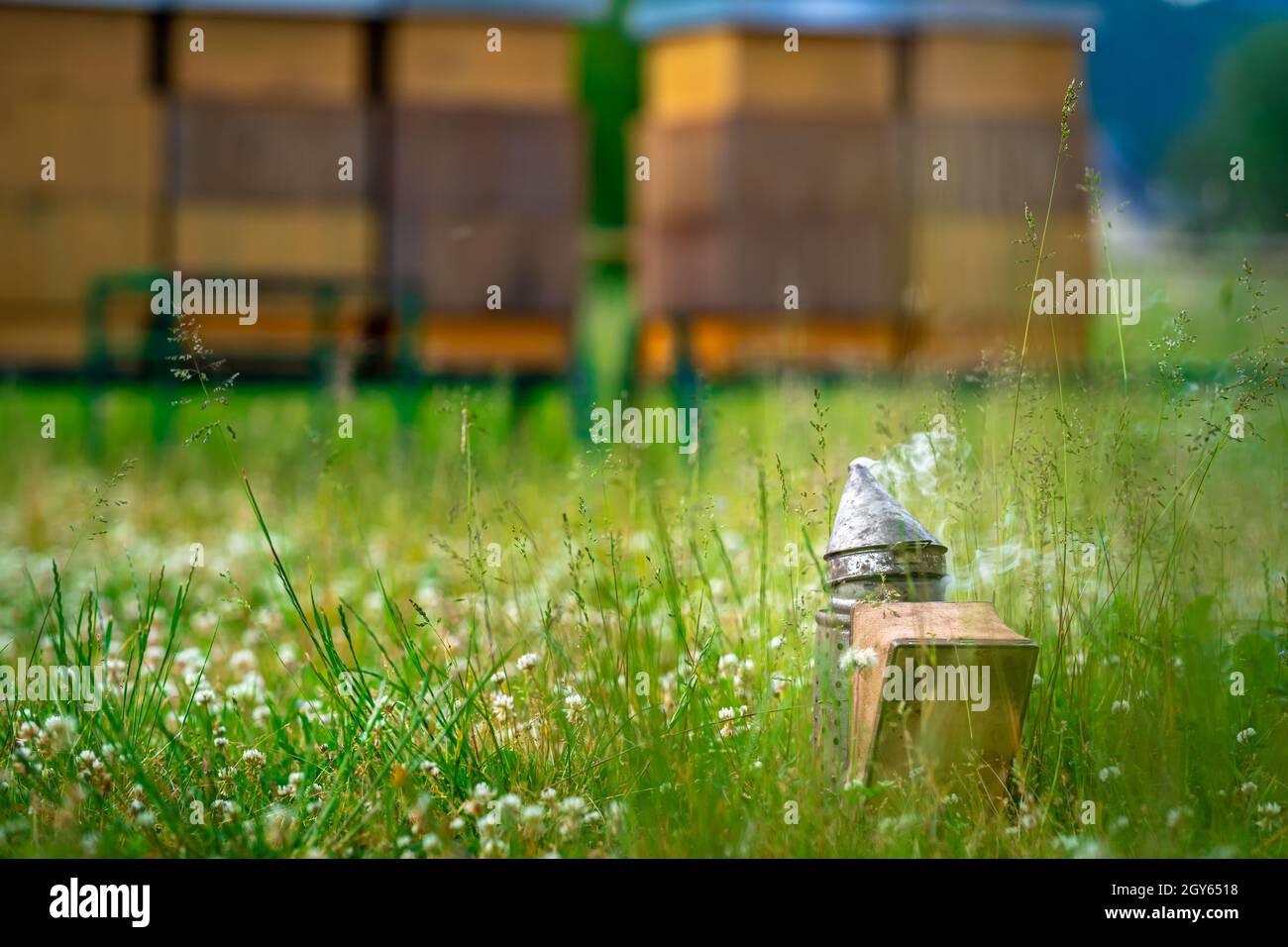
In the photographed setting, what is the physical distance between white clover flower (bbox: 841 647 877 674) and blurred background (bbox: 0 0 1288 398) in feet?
16.9

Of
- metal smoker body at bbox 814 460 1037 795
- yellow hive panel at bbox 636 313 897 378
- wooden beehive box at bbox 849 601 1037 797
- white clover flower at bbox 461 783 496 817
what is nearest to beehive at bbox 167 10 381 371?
yellow hive panel at bbox 636 313 897 378

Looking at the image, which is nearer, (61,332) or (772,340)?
(61,332)

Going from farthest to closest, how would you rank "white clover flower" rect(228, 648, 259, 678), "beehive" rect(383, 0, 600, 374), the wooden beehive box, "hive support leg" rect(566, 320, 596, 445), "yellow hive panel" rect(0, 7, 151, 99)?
"beehive" rect(383, 0, 600, 374), "yellow hive panel" rect(0, 7, 151, 99), "hive support leg" rect(566, 320, 596, 445), "white clover flower" rect(228, 648, 259, 678), the wooden beehive box

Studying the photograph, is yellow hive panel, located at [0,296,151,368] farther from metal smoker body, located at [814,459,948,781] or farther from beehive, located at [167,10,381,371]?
metal smoker body, located at [814,459,948,781]

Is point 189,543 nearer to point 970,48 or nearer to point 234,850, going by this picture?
point 234,850

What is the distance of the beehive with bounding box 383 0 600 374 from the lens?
7512mm

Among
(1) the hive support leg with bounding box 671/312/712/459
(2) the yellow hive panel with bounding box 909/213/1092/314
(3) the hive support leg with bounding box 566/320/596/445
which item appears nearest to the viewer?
(1) the hive support leg with bounding box 671/312/712/459

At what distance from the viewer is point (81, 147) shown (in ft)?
24.0

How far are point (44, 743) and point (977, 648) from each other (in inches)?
62.5

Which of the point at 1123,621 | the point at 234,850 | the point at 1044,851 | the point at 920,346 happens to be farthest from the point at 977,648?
the point at 920,346

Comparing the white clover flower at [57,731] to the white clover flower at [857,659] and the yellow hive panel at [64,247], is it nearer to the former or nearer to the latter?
the white clover flower at [857,659]

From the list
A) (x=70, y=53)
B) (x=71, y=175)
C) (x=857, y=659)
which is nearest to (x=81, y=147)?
(x=71, y=175)

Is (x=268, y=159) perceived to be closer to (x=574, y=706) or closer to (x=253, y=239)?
(x=253, y=239)

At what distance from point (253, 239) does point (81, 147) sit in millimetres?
990
